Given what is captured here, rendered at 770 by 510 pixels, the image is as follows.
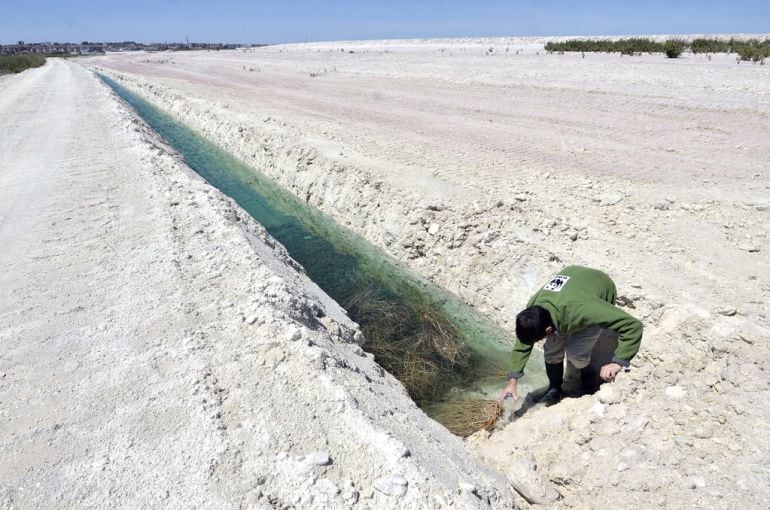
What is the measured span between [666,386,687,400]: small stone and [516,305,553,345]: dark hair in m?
1.12

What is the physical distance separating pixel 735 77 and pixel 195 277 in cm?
1991

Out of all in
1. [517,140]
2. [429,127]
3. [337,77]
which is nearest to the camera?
[517,140]

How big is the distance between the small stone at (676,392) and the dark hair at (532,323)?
1119 mm

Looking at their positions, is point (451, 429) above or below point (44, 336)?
below

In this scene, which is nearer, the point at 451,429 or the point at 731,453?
the point at 731,453

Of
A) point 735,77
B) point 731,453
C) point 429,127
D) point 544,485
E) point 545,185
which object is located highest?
point 735,77

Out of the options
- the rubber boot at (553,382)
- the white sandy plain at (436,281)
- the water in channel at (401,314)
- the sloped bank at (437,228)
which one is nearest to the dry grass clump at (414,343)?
the water in channel at (401,314)

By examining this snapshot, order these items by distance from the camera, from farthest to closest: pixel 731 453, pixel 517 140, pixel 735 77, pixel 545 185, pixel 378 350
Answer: pixel 735 77 < pixel 517 140 < pixel 545 185 < pixel 378 350 < pixel 731 453

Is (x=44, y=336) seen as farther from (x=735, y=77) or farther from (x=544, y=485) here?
(x=735, y=77)

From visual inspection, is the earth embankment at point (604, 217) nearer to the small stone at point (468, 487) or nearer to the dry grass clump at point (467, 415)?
the dry grass clump at point (467, 415)

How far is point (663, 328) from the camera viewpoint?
4.83 metres

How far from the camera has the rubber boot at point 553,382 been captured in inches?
185

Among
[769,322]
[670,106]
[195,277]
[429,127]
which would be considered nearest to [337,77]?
[429,127]

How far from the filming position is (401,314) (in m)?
6.80
